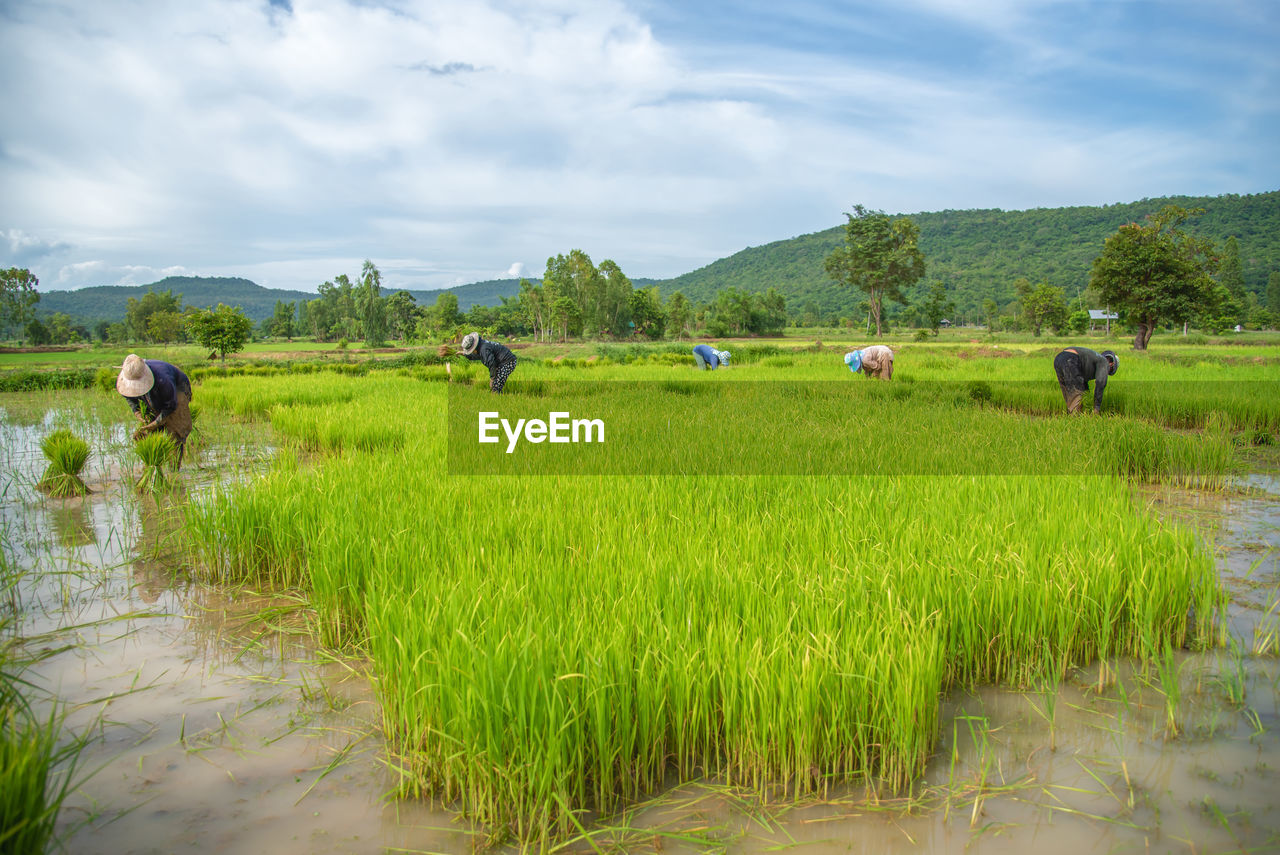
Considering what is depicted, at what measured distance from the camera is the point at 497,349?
10.1 metres

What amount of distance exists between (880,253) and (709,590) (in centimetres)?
5059

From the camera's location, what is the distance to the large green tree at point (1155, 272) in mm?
26500

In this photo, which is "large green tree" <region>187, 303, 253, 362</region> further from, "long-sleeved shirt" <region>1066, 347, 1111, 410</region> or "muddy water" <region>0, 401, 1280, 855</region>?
"long-sleeved shirt" <region>1066, 347, 1111, 410</region>

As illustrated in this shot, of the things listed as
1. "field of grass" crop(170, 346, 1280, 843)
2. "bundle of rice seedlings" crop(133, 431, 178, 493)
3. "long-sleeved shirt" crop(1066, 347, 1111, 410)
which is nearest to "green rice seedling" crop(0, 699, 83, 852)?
"field of grass" crop(170, 346, 1280, 843)

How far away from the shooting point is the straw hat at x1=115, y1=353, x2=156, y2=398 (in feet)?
18.2

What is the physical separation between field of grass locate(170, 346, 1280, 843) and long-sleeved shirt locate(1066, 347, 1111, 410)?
1.85 meters

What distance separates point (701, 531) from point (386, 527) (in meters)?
1.69

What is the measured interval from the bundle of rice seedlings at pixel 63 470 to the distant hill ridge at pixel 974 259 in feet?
147

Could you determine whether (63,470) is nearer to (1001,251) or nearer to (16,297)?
(16,297)

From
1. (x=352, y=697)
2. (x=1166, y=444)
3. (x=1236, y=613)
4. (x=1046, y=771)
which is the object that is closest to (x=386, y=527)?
(x=352, y=697)

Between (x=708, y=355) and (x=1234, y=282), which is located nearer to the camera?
(x=708, y=355)

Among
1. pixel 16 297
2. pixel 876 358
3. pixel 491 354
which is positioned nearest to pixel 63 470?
pixel 491 354

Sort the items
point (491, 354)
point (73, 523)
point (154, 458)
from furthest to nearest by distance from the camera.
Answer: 1. point (491, 354)
2. point (154, 458)
3. point (73, 523)

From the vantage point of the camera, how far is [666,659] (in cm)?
202
